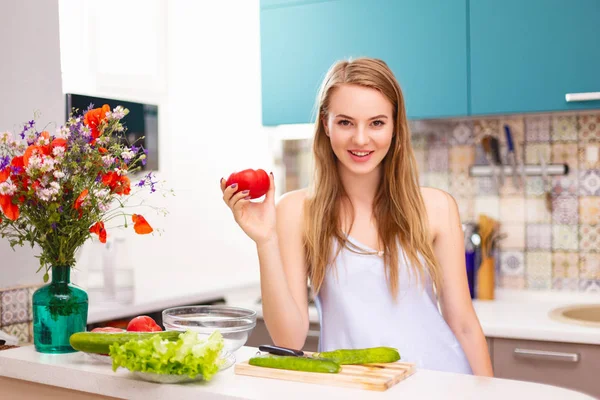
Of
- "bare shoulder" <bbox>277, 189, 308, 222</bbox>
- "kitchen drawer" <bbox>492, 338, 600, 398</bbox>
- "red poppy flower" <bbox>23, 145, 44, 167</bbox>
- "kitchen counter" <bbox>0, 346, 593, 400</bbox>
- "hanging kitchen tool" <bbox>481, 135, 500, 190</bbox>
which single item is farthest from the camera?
"hanging kitchen tool" <bbox>481, 135, 500, 190</bbox>

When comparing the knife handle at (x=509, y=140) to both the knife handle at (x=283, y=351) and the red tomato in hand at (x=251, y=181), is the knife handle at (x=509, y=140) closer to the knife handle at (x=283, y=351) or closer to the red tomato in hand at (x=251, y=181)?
the red tomato in hand at (x=251, y=181)

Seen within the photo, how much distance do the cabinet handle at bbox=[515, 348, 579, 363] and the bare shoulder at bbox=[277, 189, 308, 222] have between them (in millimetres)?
1056

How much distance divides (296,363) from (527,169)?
6.80 feet

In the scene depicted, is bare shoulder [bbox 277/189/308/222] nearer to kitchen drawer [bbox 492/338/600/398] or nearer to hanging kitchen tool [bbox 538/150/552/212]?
kitchen drawer [bbox 492/338/600/398]

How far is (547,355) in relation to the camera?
2.47 m

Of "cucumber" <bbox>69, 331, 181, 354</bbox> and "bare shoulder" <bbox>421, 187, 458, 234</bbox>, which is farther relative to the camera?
"bare shoulder" <bbox>421, 187, 458, 234</bbox>

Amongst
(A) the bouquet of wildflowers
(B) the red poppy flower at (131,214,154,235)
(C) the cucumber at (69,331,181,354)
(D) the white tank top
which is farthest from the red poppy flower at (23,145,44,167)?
(D) the white tank top

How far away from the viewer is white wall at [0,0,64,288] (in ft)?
6.63

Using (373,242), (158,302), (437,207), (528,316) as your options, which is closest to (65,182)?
(373,242)

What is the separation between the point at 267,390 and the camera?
4.09 feet

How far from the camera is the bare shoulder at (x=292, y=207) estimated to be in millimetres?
1936

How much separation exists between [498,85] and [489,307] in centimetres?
87

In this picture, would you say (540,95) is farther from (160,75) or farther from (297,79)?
(160,75)

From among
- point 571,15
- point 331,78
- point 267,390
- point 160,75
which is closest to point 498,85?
point 571,15
